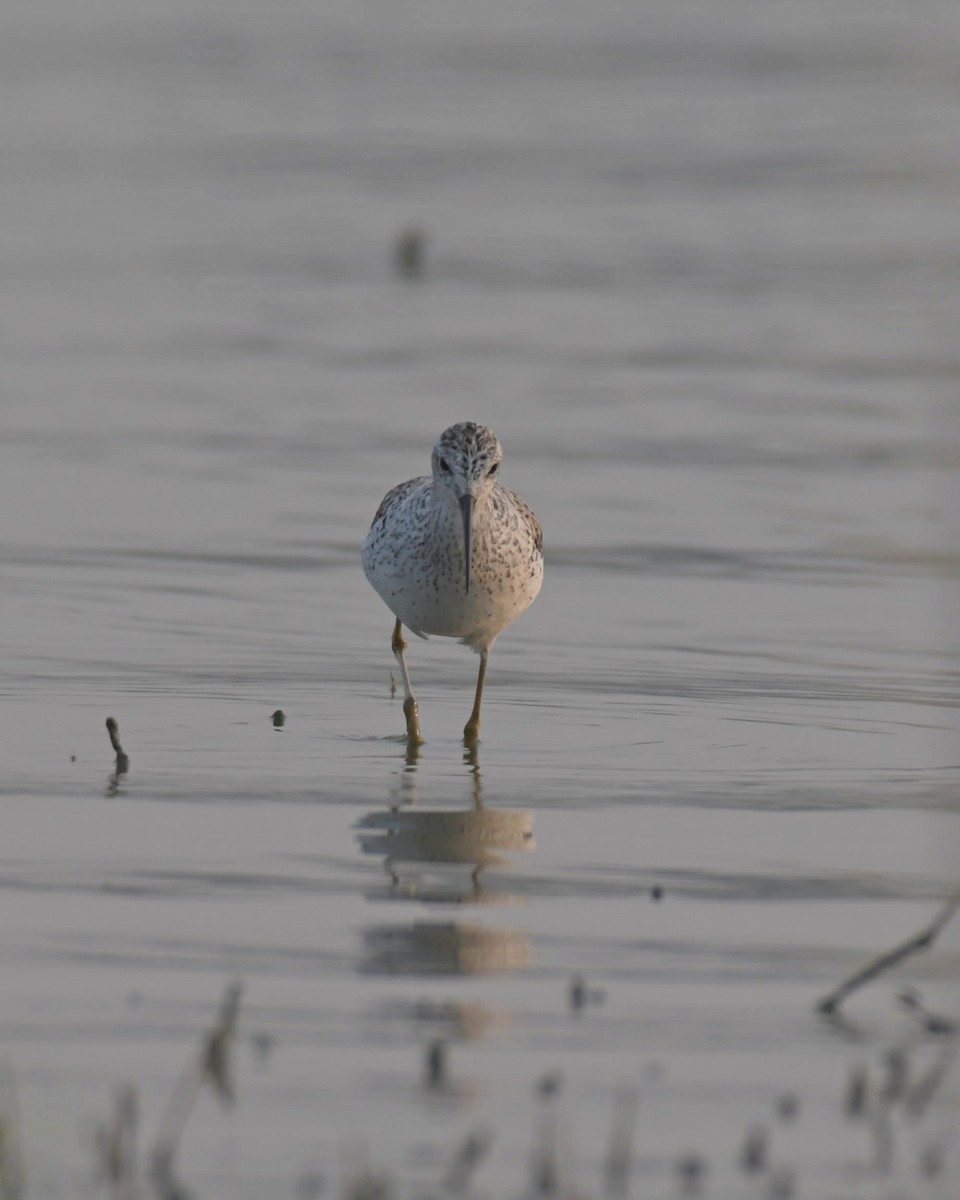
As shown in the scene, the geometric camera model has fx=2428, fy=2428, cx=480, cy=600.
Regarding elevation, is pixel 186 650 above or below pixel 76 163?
below

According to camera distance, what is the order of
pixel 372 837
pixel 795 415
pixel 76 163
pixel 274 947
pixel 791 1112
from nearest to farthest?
pixel 791 1112
pixel 274 947
pixel 372 837
pixel 795 415
pixel 76 163

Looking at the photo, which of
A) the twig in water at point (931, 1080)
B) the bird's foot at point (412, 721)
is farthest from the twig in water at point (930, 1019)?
the bird's foot at point (412, 721)

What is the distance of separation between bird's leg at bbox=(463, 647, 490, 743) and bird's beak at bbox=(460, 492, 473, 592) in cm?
39

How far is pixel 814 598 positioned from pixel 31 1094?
6625 mm

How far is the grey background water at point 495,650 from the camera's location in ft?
18.9

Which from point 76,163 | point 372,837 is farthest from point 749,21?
point 372,837

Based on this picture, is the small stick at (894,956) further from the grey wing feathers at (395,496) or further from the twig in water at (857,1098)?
the grey wing feathers at (395,496)

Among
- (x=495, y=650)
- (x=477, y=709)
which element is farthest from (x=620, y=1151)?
(x=495, y=650)

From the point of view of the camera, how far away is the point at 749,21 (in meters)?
38.3

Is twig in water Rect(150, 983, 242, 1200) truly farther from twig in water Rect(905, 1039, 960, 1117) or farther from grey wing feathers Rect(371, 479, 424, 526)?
grey wing feathers Rect(371, 479, 424, 526)

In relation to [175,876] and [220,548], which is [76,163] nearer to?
[220,548]

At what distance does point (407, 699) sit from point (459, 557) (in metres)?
0.63

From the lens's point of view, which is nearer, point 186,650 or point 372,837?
point 372,837

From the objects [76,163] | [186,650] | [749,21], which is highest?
[749,21]
